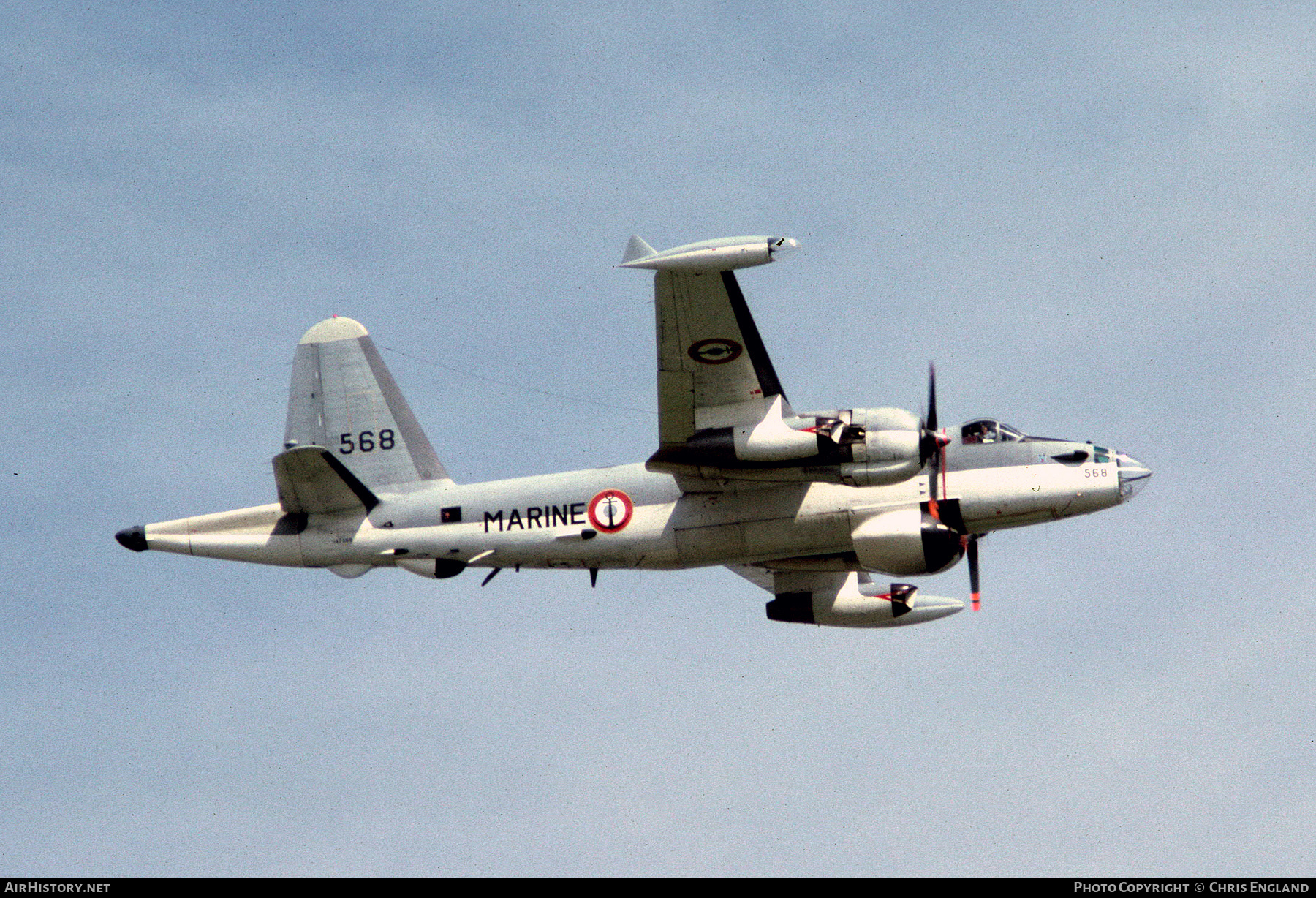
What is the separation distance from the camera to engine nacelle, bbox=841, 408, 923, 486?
39094mm

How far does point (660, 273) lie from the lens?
125 ft

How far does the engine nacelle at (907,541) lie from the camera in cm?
4131

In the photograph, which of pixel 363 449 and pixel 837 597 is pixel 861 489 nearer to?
pixel 837 597

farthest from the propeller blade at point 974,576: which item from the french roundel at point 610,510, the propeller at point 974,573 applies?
the french roundel at point 610,510

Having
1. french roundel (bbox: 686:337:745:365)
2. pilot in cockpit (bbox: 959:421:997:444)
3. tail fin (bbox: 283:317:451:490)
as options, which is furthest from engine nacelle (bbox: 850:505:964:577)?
tail fin (bbox: 283:317:451:490)

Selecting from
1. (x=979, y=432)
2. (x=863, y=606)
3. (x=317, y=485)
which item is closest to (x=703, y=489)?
(x=979, y=432)

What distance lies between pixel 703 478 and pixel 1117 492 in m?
9.95

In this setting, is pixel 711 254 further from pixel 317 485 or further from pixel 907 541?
Result: pixel 317 485

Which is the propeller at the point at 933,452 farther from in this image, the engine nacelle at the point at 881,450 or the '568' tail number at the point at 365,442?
the '568' tail number at the point at 365,442

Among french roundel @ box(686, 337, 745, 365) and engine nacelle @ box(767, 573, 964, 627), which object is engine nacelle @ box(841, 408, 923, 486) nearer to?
french roundel @ box(686, 337, 745, 365)

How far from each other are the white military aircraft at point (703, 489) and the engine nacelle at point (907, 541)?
0.04 meters

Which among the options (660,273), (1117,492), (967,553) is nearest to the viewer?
(660,273)

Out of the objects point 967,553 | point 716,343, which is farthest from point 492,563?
point 967,553
